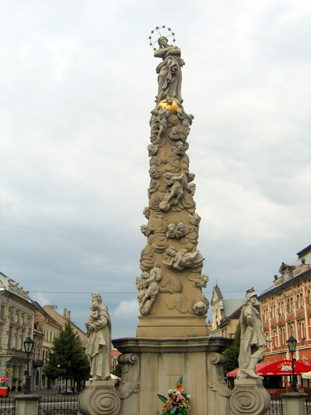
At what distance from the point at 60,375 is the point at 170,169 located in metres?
36.1

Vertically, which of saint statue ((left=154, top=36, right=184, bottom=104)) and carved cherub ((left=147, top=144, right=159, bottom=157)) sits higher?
saint statue ((left=154, top=36, right=184, bottom=104))

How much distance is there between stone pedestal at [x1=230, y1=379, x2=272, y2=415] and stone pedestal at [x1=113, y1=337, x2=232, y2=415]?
28cm

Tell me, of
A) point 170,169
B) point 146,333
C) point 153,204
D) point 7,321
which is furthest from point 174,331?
point 7,321

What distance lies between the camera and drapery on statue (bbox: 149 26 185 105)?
1459cm

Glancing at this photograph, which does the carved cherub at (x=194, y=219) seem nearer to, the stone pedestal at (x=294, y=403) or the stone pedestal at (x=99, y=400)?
the stone pedestal at (x=99, y=400)

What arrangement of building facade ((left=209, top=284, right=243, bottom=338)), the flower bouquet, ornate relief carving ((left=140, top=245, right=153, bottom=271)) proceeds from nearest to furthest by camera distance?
the flower bouquet
ornate relief carving ((left=140, top=245, right=153, bottom=271))
building facade ((left=209, top=284, right=243, bottom=338))

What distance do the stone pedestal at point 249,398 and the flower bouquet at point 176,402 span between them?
3.36ft

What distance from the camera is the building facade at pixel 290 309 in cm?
4734

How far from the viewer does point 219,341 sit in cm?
1151

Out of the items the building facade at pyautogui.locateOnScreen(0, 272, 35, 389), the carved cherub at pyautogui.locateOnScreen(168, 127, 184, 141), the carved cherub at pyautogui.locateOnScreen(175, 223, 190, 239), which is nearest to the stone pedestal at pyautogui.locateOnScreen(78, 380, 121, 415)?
the carved cherub at pyautogui.locateOnScreen(175, 223, 190, 239)

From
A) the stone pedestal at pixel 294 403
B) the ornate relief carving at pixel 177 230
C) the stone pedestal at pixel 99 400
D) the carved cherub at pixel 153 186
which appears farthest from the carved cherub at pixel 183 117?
the stone pedestal at pixel 294 403

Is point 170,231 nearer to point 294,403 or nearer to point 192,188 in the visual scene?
point 192,188

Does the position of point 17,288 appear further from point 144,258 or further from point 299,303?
point 144,258

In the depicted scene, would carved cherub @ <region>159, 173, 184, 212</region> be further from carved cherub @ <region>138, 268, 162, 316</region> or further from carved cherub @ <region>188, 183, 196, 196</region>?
carved cherub @ <region>138, 268, 162, 316</region>
